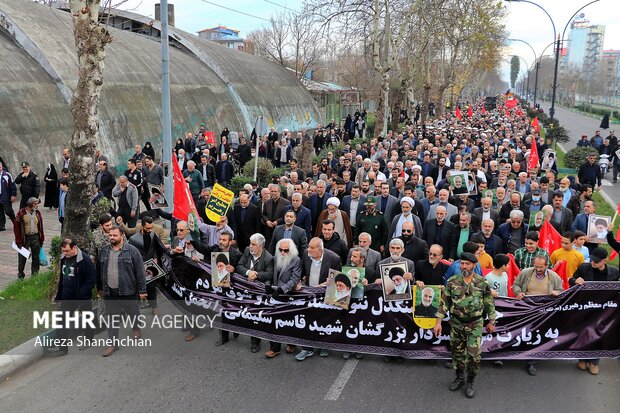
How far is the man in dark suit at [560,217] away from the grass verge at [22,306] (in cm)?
837

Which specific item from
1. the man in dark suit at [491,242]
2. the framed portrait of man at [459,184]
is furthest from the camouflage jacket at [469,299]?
the framed portrait of man at [459,184]

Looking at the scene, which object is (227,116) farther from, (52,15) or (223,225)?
(223,225)

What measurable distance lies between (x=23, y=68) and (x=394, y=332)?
16.0m

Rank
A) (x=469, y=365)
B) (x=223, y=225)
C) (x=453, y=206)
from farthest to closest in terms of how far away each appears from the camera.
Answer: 1. (x=453, y=206)
2. (x=223, y=225)
3. (x=469, y=365)

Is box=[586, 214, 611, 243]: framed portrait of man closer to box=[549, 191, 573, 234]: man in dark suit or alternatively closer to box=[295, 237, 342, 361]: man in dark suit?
box=[549, 191, 573, 234]: man in dark suit

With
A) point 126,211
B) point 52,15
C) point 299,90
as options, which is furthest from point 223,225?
point 299,90

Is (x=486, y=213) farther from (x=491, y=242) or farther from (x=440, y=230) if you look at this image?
(x=491, y=242)

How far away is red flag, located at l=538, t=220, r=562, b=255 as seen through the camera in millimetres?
8906

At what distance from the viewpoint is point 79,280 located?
773 cm

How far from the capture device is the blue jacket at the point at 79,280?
769cm

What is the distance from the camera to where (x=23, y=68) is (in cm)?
1833

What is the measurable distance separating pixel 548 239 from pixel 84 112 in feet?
24.7

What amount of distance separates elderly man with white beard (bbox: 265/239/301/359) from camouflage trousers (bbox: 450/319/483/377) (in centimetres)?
216

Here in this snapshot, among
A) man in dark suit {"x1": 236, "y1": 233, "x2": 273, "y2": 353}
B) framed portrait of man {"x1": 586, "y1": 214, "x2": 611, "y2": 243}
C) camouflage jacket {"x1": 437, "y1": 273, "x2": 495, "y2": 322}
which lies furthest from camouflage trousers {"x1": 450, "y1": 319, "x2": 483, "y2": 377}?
framed portrait of man {"x1": 586, "y1": 214, "x2": 611, "y2": 243}
